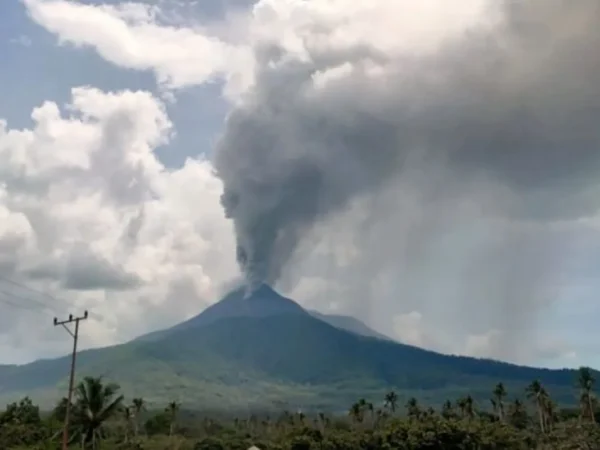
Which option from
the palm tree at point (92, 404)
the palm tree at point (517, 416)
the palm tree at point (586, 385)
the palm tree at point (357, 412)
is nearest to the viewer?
the palm tree at point (92, 404)

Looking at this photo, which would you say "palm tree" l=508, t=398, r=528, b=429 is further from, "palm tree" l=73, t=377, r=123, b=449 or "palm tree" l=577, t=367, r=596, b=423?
"palm tree" l=73, t=377, r=123, b=449

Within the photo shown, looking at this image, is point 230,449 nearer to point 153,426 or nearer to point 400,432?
point 400,432

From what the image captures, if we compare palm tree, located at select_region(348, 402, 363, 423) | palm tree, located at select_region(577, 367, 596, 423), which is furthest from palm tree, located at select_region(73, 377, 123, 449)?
palm tree, located at select_region(577, 367, 596, 423)

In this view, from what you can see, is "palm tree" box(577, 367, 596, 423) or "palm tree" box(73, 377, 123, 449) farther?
"palm tree" box(577, 367, 596, 423)

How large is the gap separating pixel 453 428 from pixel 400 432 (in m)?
4.96

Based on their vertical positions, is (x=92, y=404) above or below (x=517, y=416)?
above

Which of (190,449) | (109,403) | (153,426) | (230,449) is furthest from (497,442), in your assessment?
(153,426)

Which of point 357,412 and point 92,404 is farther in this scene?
point 357,412

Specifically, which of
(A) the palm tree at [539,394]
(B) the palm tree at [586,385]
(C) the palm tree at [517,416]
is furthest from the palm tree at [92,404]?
(C) the palm tree at [517,416]

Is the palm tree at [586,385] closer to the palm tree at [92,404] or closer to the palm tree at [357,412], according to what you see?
the palm tree at [357,412]

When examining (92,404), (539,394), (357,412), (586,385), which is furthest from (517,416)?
(92,404)

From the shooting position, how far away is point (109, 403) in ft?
180

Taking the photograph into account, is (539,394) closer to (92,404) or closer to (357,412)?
(357,412)

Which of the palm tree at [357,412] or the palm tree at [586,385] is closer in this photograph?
the palm tree at [586,385]
